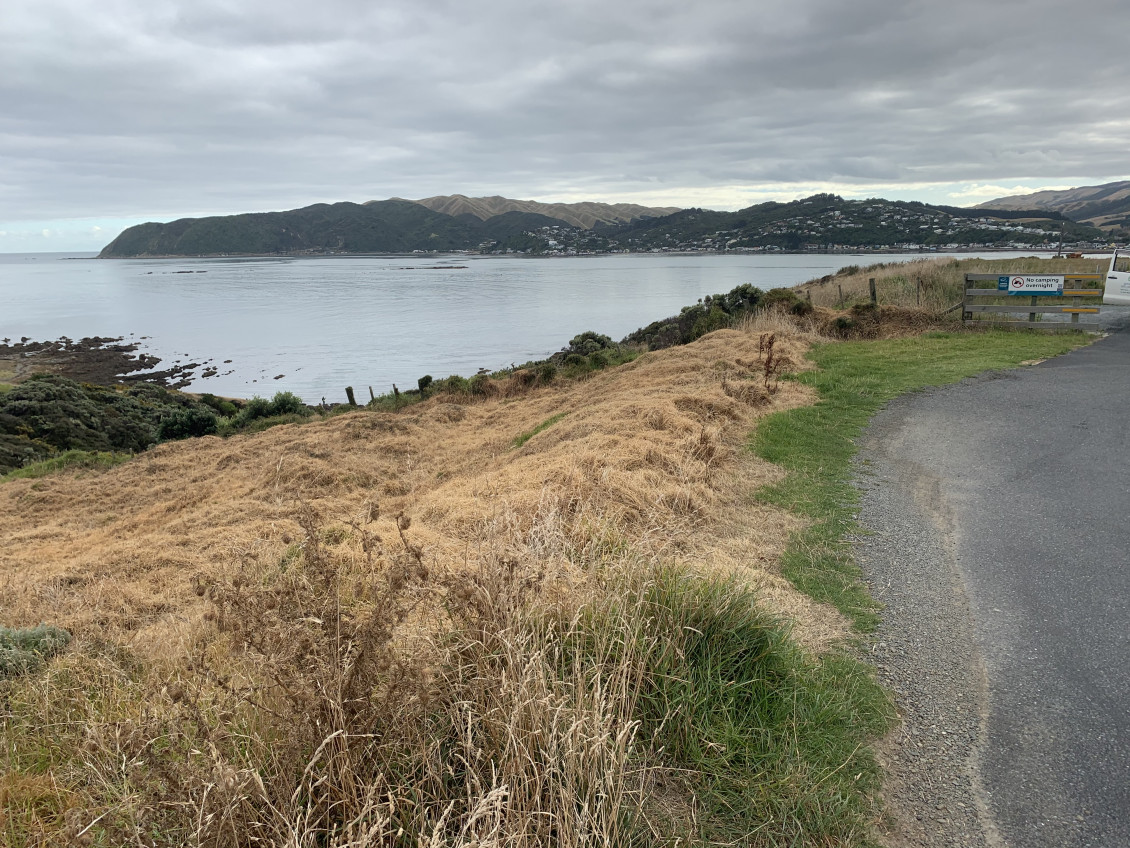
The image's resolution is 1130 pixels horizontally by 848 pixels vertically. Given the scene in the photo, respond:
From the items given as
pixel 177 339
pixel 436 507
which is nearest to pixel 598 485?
pixel 436 507

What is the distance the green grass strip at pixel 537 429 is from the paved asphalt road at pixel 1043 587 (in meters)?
5.38

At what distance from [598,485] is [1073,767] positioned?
12.2 feet

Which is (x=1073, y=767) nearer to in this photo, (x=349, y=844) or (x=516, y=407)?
(x=349, y=844)

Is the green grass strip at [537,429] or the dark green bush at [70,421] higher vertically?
the green grass strip at [537,429]

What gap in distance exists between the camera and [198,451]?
679 inches

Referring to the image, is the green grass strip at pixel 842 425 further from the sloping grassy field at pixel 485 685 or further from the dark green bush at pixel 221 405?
the dark green bush at pixel 221 405

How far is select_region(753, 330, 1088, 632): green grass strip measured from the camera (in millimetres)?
5086

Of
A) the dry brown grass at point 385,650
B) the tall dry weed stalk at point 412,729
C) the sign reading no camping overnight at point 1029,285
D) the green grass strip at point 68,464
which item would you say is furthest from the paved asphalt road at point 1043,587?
the green grass strip at point 68,464

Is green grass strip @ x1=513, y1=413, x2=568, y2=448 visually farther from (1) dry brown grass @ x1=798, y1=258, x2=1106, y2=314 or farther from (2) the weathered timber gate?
(2) the weathered timber gate

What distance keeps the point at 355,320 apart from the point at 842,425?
60437mm

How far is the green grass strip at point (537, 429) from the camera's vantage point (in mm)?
11592

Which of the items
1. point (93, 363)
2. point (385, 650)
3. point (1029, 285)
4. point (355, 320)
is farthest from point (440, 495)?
point (355, 320)

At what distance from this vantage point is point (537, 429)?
40.1ft

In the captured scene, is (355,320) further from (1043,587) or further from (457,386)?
(1043,587)
